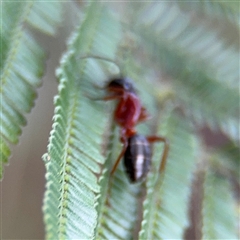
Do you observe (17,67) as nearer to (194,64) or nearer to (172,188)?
(172,188)

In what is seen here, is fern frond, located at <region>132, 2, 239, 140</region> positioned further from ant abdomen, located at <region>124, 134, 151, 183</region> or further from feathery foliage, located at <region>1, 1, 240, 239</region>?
ant abdomen, located at <region>124, 134, 151, 183</region>

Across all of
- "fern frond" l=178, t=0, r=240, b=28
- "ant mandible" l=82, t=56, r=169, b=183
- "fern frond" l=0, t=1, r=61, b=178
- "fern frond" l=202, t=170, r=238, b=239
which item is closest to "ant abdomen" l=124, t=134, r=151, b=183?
"ant mandible" l=82, t=56, r=169, b=183

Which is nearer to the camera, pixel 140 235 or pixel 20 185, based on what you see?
pixel 140 235

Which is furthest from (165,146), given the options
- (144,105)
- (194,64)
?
(194,64)

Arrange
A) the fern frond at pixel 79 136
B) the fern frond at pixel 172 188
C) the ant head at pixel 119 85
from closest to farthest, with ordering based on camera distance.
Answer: the fern frond at pixel 79 136 → the fern frond at pixel 172 188 → the ant head at pixel 119 85

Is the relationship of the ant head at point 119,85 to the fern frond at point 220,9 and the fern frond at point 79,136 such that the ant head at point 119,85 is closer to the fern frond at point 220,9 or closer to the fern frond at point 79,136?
the fern frond at point 79,136

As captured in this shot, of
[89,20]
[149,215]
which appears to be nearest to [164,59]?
[89,20]

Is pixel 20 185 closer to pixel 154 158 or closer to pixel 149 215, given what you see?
pixel 154 158

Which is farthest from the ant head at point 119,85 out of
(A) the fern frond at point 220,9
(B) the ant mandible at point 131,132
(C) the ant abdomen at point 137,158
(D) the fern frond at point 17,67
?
(A) the fern frond at point 220,9
